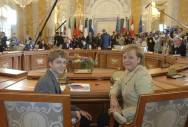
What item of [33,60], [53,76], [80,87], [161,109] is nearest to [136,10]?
[33,60]

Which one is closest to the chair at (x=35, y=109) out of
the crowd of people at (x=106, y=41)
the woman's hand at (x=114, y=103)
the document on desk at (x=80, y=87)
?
the woman's hand at (x=114, y=103)

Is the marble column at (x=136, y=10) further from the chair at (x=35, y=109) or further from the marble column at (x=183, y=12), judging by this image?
the chair at (x=35, y=109)

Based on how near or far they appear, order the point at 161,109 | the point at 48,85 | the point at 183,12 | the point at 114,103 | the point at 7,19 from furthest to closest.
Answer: the point at 7,19, the point at 183,12, the point at 114,103, the point at 48,85, the point at 161,109

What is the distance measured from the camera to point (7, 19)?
21.4 meters

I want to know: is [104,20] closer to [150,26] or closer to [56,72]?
[150,26]

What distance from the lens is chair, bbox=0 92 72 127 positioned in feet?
8.77

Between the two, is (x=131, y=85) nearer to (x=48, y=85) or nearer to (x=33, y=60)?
(x=48, y=85)

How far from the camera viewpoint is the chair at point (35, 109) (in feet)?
8.77

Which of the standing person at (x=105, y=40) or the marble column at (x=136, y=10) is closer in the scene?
the standing person at (x=105, y=40)

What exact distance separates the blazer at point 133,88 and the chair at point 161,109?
22cm

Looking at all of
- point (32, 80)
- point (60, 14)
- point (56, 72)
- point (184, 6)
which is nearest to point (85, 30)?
point (60, 14)

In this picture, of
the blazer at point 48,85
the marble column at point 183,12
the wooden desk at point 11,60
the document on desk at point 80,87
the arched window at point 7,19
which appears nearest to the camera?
the blazer at point 48,85

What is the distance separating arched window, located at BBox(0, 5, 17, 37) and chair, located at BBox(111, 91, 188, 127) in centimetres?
1866

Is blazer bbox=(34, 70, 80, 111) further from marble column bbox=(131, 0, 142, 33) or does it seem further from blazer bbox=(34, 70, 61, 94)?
marble column bbox=(131, 0, 142, 33)
